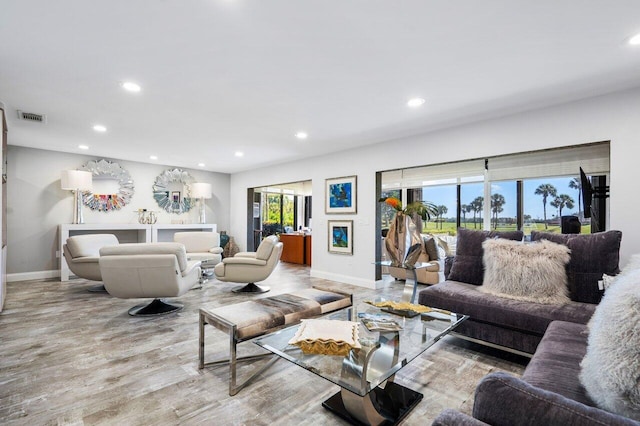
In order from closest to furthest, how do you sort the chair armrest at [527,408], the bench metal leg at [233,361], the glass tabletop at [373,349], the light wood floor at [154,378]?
the chair armrest at [527,408] < the glass tabletop at [373,349] < the light wood floor at [154,378] < the bench metal leg at [233,361]

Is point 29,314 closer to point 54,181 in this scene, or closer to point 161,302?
point 161,302

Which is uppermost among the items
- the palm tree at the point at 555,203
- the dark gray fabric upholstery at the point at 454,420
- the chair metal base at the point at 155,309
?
the palm tree at the point at 555,203

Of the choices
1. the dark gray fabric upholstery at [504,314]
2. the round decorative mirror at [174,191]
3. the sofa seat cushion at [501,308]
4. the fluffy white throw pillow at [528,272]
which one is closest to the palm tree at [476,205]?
the fluffy white throw pillow at [528,272]

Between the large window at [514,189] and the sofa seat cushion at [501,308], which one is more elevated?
the large window at [514,189]

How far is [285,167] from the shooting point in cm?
663

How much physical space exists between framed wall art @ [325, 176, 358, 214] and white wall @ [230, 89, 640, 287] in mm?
106

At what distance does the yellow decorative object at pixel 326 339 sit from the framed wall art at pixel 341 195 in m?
3.53

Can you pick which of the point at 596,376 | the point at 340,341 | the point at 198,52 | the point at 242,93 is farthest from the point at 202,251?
the point at 596,376

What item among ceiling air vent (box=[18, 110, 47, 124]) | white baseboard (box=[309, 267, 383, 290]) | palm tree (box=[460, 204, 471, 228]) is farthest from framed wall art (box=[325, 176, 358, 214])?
ceiling air vent (box=[18, 110, 47, 124])

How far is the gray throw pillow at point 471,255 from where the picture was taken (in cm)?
308

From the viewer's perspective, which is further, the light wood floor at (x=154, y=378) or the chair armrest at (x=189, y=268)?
the chair armrest at (x=189, y=268)

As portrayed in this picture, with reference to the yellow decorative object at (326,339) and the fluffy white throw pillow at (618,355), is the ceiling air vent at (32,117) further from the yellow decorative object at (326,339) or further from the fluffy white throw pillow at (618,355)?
the fluffy white throw pillow at (618,355)

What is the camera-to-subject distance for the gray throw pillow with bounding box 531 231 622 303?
2.43 metres

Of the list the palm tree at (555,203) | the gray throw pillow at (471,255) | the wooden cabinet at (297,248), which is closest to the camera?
the gray throw pillow at (471,255)
